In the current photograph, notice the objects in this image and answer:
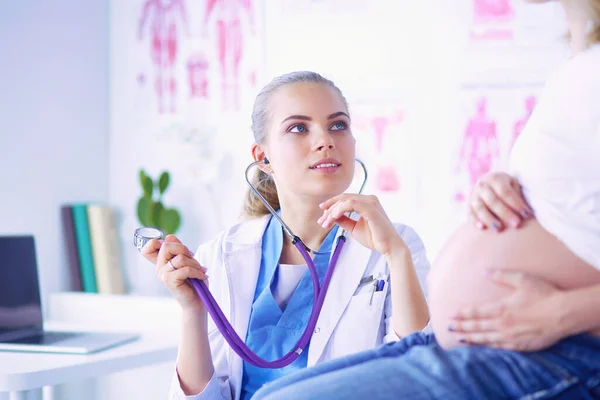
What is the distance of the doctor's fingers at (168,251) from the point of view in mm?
1374

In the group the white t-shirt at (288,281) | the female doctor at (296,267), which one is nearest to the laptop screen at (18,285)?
the female doctor at (296,267)

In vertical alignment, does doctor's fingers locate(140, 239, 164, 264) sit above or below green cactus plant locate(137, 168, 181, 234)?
above

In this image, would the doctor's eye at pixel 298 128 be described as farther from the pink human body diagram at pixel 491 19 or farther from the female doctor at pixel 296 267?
the pink human body diagram at pixel 491 19

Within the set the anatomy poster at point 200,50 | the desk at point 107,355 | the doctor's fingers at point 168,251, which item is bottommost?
the desk at point 107,355

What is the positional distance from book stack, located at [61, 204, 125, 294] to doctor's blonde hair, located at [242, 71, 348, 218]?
1272 mm

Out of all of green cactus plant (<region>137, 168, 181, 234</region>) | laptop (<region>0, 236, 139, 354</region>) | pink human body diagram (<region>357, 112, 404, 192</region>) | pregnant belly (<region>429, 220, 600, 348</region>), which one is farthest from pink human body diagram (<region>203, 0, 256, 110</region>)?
pregnant belly (<region>429, 220, 600, 348</region>)

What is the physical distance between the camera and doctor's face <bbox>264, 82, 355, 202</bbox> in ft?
5.19

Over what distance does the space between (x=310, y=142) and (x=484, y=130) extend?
108 centimetres

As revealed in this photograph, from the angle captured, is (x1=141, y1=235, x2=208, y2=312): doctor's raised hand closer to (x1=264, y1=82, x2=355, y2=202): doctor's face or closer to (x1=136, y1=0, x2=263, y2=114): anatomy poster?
(x1=264, y1=82, x2=355, y2=202): doctor's face

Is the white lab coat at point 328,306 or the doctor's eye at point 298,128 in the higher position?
the doctor's eye at point 298,128

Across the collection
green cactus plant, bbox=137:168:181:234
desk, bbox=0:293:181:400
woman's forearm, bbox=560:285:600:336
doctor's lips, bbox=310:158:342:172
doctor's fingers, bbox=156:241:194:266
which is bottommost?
desk, bbox=0:293:181:400

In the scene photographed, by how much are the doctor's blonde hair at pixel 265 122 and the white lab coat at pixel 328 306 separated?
0.18m

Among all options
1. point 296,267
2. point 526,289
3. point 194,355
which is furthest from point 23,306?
point 526,289

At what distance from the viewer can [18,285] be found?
76.2 inches
